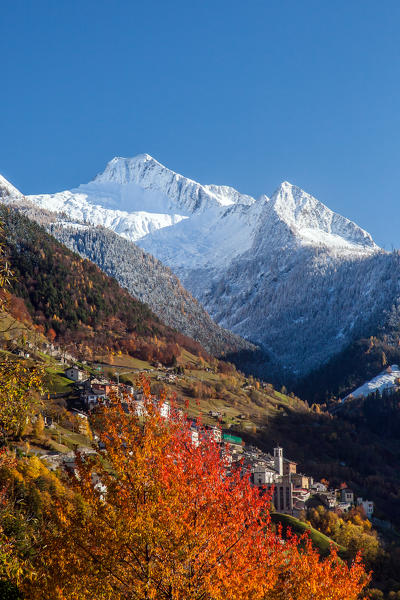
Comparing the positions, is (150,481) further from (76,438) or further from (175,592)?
(76,438)

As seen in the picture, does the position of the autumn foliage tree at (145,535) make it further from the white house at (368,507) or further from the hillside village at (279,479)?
the white house at (368,507)

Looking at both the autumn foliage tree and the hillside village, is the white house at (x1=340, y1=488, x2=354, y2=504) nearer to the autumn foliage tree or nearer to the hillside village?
the hillside village

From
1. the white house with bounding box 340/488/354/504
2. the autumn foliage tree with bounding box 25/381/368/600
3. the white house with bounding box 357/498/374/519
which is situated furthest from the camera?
the white house with bounding box 340/488/354/504

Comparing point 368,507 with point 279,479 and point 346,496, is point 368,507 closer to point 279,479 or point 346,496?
point 346,496

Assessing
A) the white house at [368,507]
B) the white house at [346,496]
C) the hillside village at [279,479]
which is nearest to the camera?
the hillside village at [279,479]

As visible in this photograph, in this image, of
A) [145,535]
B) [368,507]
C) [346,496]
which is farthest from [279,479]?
[145,535]

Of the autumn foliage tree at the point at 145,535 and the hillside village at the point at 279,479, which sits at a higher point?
the hillside village at the point at 279,479

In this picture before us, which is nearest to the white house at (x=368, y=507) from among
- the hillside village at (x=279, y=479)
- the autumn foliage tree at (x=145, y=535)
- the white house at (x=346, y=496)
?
the hillside village at (x=279, y=479)

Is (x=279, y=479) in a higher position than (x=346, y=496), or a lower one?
lower

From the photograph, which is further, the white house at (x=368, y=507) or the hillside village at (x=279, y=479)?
the white house at (x=368, y=507)

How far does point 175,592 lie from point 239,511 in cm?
570

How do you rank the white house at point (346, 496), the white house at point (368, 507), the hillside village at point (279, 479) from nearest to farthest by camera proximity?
the hillside village at point (279, 479), the white house at point (368, 507), the white house at point (346, 496)

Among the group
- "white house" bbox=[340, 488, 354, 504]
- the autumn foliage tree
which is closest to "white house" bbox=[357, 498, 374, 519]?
"white house" bbox=[340, 488, 354, 504]

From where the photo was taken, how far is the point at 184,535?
2389cm
